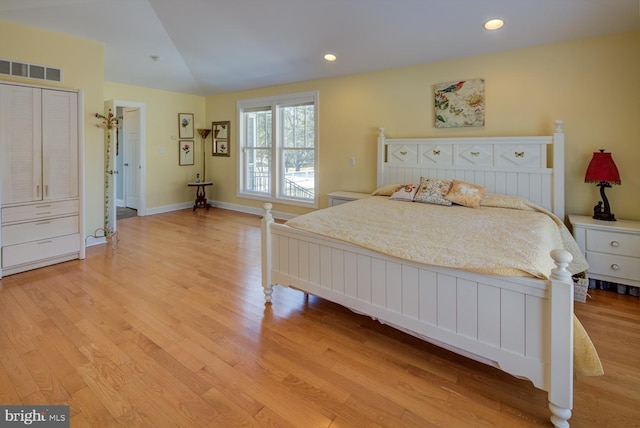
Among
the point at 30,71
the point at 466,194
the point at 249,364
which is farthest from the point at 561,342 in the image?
the point at 30,71

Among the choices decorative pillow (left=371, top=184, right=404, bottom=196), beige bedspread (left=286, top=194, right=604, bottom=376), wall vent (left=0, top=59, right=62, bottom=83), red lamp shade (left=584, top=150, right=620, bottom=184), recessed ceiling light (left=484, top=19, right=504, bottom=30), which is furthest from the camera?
decorative pillow (left=371, top=184, right=404, bottom=196)

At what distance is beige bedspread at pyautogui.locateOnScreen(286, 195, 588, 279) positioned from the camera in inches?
71.7

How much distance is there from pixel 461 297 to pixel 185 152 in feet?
21.7

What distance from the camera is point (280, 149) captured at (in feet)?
20.2

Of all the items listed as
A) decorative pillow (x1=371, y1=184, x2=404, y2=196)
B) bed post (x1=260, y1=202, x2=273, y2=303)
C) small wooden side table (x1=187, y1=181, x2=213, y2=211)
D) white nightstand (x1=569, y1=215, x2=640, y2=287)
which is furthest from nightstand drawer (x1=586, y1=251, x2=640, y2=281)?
small wooden side table (x1=187, y1=181, x2=213, y2=211)

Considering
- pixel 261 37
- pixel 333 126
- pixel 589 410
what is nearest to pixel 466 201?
pixel 589 410

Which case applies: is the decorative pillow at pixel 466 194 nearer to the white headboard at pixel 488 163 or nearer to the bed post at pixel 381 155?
the white headboard at pixel 488 163

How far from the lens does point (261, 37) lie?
14.5 ft

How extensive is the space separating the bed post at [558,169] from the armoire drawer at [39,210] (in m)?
5.14

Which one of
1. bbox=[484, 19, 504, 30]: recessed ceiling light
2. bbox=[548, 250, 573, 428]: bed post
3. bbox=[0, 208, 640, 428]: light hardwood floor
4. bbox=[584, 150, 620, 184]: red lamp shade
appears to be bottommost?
bbox=[0, 208, 640, 428]: light hardwood floor

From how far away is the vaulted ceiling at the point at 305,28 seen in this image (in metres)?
3.20

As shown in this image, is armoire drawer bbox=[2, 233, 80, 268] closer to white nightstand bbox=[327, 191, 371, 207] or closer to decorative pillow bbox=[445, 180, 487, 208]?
white nightstand bbox=[327, 191, 371, 207]

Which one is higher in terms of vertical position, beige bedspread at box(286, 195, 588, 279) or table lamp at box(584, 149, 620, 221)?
table lamp at box(584, 149, 620, 221)

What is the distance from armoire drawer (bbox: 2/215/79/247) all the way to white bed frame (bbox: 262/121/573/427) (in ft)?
8.28
